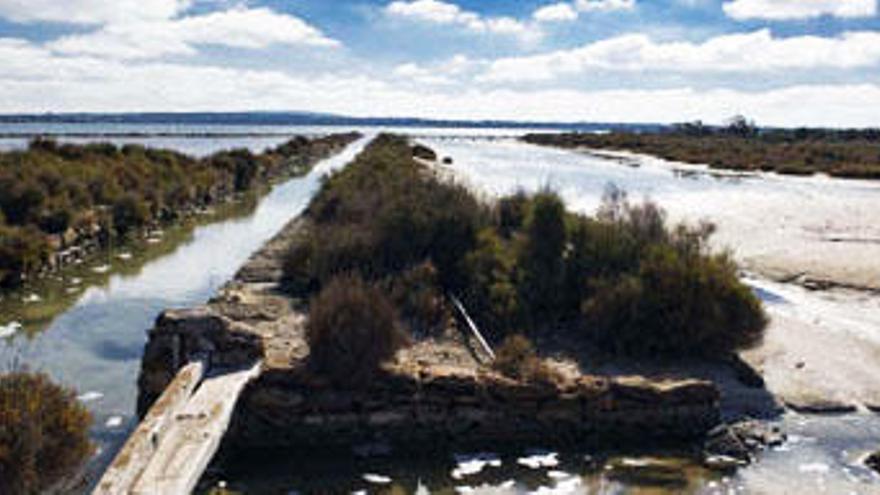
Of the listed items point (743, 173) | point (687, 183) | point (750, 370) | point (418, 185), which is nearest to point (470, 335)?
point (750, 370)

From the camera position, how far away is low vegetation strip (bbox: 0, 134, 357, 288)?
20797 mm

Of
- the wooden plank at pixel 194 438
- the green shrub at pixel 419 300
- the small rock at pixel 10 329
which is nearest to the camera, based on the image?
the wooden plank at pixel 194 438

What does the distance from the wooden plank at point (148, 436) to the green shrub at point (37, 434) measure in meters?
0.41

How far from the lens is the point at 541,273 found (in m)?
16.0

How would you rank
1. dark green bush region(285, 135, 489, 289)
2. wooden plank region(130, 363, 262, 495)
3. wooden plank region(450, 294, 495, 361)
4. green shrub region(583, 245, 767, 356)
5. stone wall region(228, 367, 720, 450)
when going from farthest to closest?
1. dark green bush region(285, 135, 489, 289)
2. green shrub region(583, 245, 767, 356)
3. wooden plank region(450, 294, 495, 361)
4. stone wall region(228, 367, 720, 450)
5. wooden plank region(130, 363, 262, 495)

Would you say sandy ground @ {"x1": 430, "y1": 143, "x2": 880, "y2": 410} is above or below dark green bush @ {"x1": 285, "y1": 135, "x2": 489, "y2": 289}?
below

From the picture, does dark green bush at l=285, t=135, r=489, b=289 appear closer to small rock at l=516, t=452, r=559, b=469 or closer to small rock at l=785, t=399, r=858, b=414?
small rock at l=785, t=399, r=858, b=414

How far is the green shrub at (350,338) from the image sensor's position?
35.0 feet

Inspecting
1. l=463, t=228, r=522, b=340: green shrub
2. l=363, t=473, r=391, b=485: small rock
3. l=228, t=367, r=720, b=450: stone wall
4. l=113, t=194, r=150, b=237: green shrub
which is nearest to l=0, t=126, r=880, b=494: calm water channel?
l=363, t=473, r=391, b=485: small rock

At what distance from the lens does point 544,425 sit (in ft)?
35.7

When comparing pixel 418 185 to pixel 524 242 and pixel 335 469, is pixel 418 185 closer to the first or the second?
pixel 524 242

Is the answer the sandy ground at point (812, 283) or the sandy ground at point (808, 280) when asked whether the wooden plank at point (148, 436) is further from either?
the sandy ground at point (812, 283)

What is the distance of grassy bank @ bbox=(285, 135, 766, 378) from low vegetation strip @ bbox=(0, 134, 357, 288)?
6.02 meters

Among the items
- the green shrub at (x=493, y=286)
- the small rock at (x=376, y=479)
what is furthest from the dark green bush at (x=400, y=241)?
the small rock at (x=376, y=479)
